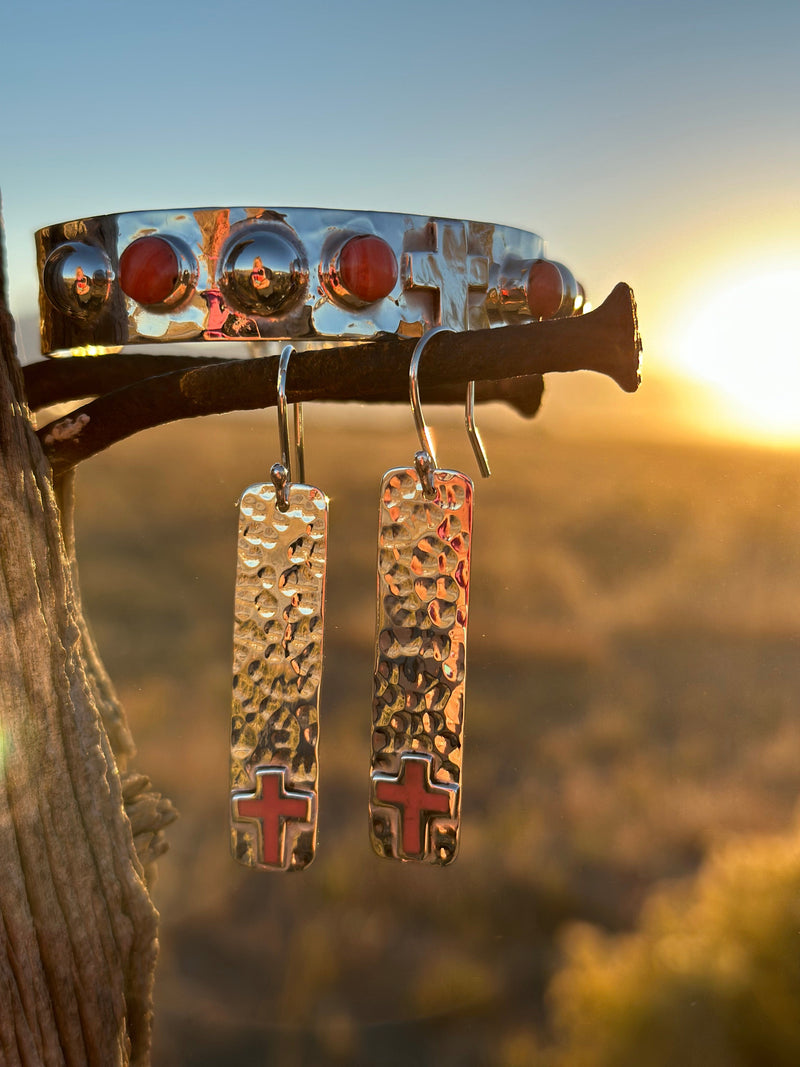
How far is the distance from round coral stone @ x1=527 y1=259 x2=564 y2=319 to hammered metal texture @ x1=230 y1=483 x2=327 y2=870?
207 mm

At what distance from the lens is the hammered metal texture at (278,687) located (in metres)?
0.54

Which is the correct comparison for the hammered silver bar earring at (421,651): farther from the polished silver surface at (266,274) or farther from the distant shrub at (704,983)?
the distant shrub at (704,983)

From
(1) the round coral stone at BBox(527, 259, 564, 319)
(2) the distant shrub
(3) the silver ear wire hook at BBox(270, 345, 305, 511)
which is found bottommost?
(2) the distant shrub

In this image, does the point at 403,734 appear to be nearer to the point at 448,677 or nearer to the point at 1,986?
the point at 448,677

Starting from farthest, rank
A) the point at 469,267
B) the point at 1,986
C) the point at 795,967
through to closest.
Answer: the point at 795,967 < the point at 469,267 < the point at 1,986

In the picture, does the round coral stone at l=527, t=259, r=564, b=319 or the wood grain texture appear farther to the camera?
the round coral stone at l=527, t=259, r=564, b=319

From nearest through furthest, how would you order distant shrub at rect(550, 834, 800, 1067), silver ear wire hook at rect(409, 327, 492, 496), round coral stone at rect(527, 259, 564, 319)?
silver ear wire hook at rect(409, 327, 492, 496) → round coral stone at rect(527, 259, 564, 319) → distant shrub at rect(550, 834, 800, 1067)

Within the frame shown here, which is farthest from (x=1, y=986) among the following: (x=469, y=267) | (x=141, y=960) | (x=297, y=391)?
(x=469, y=267)

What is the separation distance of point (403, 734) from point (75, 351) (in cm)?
34

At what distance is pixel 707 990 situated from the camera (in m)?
1.35

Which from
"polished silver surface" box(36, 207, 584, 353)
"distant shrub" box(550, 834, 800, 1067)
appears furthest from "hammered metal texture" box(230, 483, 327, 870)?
"distant shrub" box(550, 834, 800, 1067)

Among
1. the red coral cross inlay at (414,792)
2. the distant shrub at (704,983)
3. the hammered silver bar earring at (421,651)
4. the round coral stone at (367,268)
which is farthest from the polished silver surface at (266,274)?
the distant shrub at (704,983)

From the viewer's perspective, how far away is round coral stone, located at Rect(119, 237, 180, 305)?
0.56m

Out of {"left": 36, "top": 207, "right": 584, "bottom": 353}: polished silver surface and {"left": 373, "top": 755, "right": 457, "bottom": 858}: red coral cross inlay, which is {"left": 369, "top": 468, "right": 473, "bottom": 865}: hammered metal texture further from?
{"left": 36, "top": 207, "right": 584, "bottom": 353}: polished silver surface
